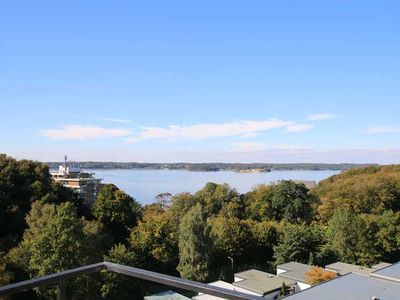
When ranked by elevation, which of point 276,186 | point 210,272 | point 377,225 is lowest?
point 210,272

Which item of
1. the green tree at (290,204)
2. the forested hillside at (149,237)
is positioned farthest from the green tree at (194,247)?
the green tree at (290,204)

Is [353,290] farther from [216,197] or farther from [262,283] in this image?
[216,197]

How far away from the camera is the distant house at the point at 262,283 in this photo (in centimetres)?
1326

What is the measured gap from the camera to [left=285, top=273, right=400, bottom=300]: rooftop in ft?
28.8

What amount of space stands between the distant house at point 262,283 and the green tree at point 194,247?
5.45 feet

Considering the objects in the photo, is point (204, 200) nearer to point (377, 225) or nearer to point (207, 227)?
point (207, 227)

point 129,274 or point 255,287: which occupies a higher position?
point 129,274

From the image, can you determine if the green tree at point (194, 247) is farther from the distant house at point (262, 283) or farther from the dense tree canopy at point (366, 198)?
the dense tree canopy at point (366, 198)

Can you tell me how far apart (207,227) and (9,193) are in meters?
8.54

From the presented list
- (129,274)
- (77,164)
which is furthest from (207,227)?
(77,164)

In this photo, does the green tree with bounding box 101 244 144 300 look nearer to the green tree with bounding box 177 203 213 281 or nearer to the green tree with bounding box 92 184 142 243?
the green tree with bounding box 177 203 213 281

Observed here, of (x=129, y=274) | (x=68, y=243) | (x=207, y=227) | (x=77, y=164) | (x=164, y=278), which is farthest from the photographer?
(x=77, y=164)

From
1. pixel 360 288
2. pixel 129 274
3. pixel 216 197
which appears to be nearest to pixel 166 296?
pixel 360 288

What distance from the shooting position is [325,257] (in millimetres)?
19172
